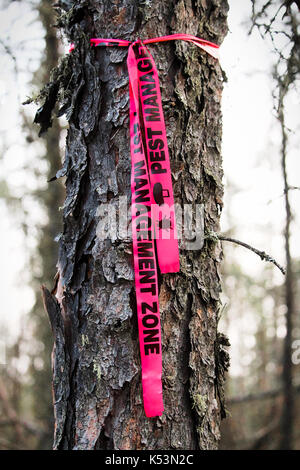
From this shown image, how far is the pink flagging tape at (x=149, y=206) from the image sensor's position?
1333 mm

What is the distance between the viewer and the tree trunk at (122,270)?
1.36 m

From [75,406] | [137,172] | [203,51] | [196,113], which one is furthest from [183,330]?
[203,51]

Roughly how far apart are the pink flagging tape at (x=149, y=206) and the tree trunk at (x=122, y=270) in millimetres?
44

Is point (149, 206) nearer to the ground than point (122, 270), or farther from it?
farther from it

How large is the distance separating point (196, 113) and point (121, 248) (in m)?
0.64

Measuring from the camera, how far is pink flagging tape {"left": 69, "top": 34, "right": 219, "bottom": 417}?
1333 millimetres

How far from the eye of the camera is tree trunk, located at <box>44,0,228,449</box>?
1361 millimetres

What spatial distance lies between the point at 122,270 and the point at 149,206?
0.85 feet

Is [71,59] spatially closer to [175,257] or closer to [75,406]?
[175,257]

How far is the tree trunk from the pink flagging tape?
0.04 metres

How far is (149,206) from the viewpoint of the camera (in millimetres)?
1391

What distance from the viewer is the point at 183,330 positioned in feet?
4.70

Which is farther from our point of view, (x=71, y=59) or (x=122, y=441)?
(x=71, y=59)

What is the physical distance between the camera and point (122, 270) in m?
1.38
